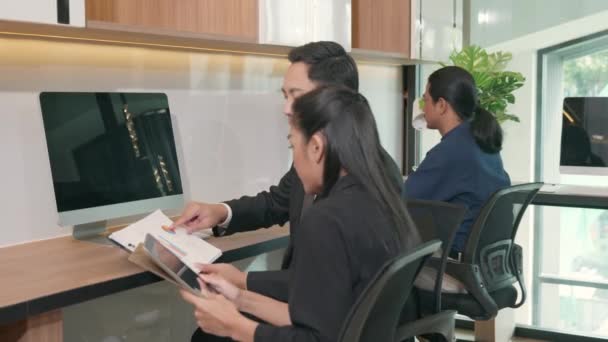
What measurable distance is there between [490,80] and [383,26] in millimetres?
632

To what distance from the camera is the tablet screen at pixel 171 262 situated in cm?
168

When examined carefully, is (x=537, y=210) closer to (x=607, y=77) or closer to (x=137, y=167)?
(x=607, y=77)

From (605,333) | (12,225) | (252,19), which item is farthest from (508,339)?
(12,225)

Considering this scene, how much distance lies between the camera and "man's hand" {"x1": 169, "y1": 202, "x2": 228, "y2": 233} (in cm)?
223

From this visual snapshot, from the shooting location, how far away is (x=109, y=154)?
2.28 meters

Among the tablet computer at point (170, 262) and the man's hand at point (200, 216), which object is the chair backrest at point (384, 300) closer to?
the tablet computer at point (170, 262)

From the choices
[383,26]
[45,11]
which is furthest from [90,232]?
[383,26]

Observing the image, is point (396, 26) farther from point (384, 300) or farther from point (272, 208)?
point (384, 300)

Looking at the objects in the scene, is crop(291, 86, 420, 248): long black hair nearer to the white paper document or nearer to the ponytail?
the white paper document

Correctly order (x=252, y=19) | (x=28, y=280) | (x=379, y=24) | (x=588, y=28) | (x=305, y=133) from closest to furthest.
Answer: (x=305, y=133)
(x=28, y=280)
(x=252, y=19)
(x=379, y=24)
(x=588, y=28)

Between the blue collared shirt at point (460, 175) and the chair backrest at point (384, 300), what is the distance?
119 centimetres

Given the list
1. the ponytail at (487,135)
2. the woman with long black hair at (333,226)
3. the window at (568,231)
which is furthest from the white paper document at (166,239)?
the window at (568,231)

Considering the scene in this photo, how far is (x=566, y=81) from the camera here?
3803 millimetres

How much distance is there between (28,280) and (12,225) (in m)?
0.55
